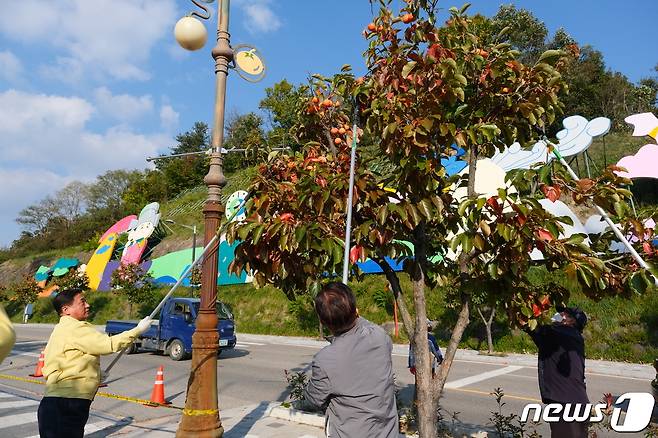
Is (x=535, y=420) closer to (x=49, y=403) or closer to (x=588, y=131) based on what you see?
(x=49, y=403)

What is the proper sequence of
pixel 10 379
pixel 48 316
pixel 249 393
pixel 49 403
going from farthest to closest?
pixel 48 316 < pixel 10 379 < pixel 249 393 < pixel 49 403

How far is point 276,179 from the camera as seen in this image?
4.55 m

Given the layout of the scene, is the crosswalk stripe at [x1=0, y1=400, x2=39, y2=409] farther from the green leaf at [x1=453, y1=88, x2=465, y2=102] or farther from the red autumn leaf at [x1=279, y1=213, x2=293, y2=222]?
the green leaf at [x1=453, y1=88, x2=465, y2=102]

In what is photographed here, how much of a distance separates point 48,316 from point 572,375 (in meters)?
37.3

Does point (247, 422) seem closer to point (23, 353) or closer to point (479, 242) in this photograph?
point (479, 242)

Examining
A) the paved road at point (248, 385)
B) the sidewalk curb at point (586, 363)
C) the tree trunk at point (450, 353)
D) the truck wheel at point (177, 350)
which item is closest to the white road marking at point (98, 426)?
the paved road at point (248, 385)

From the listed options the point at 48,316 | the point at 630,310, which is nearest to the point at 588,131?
the point at 630,310

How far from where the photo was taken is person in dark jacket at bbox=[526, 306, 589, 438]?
13.8 feet

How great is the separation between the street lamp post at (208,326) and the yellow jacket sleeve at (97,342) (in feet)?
4.79

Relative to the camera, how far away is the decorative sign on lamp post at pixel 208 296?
529 centimetres

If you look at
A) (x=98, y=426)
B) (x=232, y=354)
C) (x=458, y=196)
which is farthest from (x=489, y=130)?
(x=458, y=196)

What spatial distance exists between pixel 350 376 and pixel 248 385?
28.2ft

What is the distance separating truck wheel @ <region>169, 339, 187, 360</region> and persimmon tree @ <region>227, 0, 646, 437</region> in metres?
11.2

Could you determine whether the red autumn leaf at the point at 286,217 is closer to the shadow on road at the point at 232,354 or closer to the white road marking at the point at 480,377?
the white road marking at the point at 480,377
